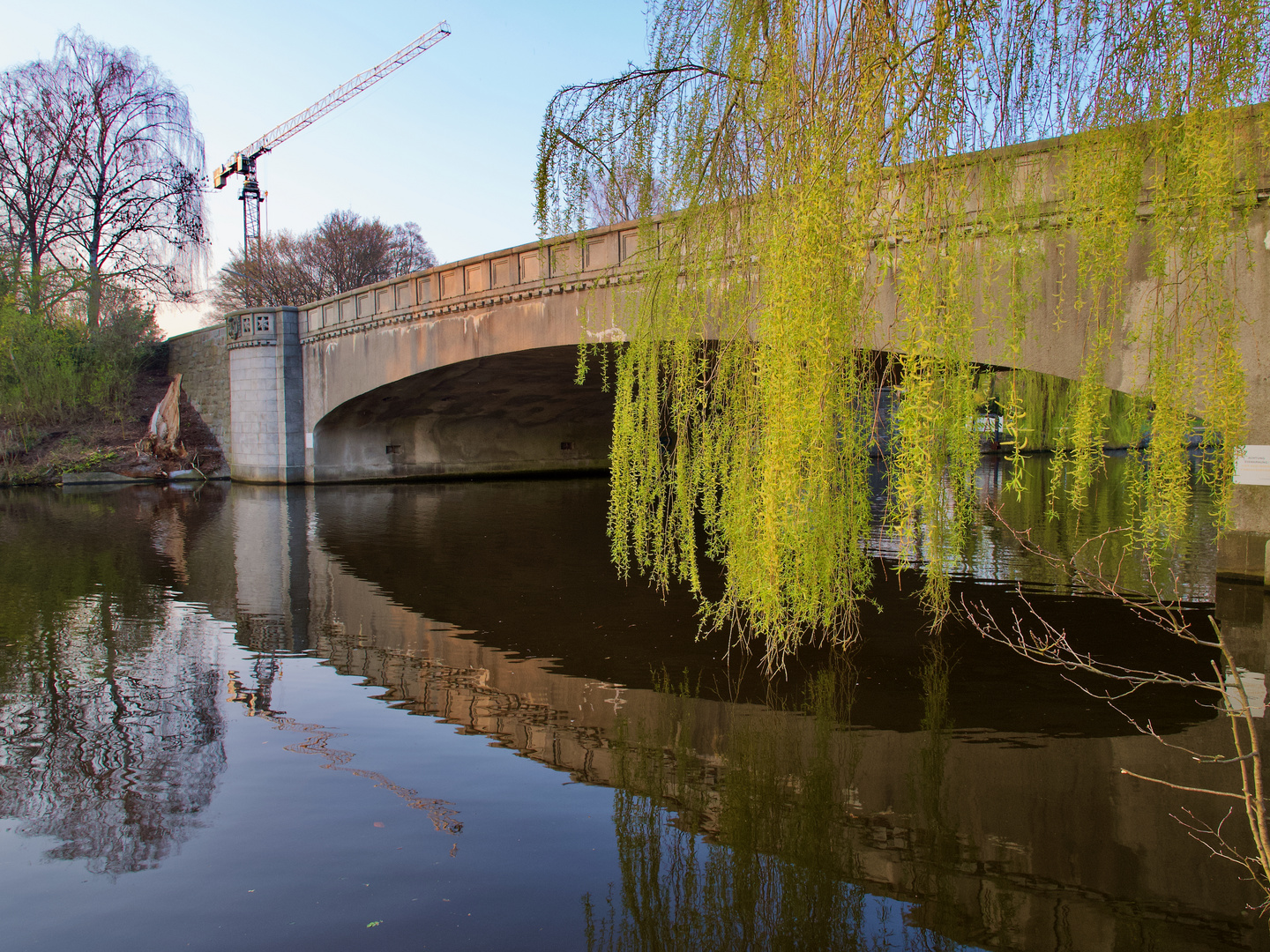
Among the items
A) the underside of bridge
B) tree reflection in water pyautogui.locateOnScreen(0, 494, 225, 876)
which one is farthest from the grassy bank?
tree reflection in water pyautogui.locateOnScreen(0, 494, 225, 876)

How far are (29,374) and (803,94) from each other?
77.7ft

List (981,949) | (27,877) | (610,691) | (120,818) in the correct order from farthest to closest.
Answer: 1. (610,691)
2. (120,818)
3. (27,877)
4. (981,949)

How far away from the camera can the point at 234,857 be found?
8.93ft

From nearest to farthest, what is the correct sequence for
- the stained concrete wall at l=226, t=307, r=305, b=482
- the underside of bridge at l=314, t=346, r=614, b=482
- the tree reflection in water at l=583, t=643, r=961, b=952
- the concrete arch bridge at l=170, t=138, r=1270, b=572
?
the tree reflection in water at l=583, t=643, r=961, b=952
the concrete arch bridge at l=170, t=138, r=1270, b=572
the underside of bridge at l=314, t=346, r=614, b=482
the stained concrete wall at l=226, t=307, r=305, b=482

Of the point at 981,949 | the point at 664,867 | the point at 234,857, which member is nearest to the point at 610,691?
the point at 664,867

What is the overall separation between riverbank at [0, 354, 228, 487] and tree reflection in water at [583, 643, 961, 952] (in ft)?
69.0

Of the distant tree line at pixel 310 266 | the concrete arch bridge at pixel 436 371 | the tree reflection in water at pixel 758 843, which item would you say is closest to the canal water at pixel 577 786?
the tree reflection in water at pixel 758 843

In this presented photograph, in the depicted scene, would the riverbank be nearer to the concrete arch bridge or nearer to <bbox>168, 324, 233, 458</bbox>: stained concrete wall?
<bbox>168, 324, 233, 458</bbox>: stained concrete wall

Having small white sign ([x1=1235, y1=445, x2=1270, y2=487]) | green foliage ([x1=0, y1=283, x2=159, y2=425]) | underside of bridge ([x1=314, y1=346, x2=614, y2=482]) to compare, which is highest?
green foliage ([x1=0, y1=283, x2=159, y2=425])

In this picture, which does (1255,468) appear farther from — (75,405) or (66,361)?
(75,405)

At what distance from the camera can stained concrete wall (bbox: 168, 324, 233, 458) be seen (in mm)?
21250

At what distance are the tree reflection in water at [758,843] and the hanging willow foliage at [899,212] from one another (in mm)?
609

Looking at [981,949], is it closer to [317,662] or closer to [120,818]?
[120,818]

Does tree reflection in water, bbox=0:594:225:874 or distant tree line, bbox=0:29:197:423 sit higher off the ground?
distant tree line, bbox=0:29:197:423
